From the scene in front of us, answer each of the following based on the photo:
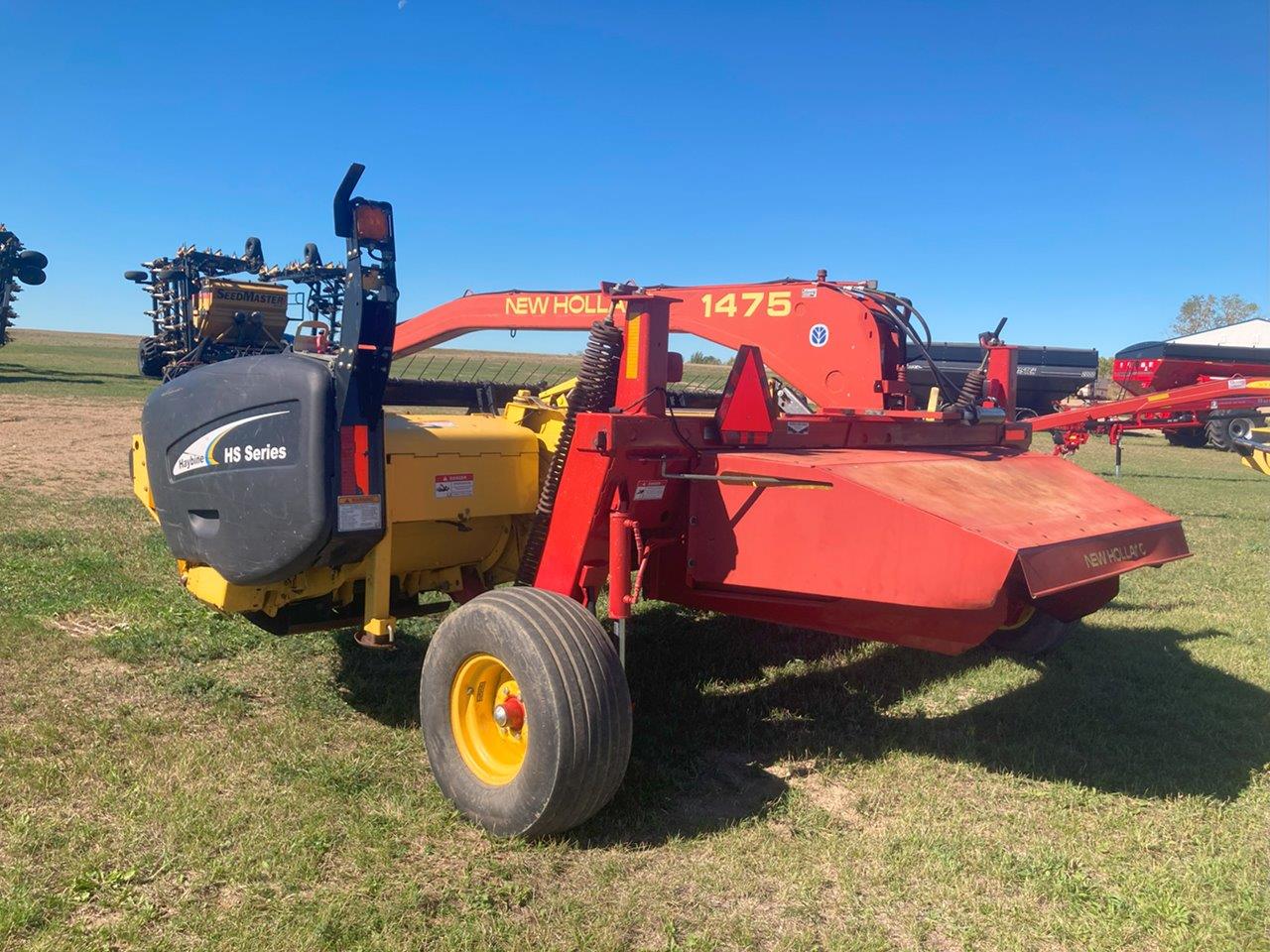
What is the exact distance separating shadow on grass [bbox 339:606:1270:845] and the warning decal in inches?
43.4

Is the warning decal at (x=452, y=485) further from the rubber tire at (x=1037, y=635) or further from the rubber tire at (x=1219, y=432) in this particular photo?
the rubber tire at (x=1219, y=432)

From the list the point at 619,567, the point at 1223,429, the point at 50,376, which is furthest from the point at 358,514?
the point at 50,376

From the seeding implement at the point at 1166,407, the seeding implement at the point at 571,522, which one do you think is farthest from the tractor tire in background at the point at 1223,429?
the seeding implement at the point at 571,522

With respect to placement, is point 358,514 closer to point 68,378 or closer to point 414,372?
point 414,372

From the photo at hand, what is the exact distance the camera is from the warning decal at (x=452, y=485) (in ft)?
13.4

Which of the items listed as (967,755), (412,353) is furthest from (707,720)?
(412,353)

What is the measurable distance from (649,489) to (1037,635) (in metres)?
2.79

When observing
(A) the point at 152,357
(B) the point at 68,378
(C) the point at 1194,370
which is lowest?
(B) the point at 68,378

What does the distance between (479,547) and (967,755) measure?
7.74 feet

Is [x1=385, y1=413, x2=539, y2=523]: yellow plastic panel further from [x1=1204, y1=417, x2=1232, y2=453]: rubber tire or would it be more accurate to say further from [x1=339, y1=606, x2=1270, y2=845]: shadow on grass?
[x1=1204, y1=417, x2=1232, y2=453]: rubber tire

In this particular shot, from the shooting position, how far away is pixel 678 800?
366 centimetres

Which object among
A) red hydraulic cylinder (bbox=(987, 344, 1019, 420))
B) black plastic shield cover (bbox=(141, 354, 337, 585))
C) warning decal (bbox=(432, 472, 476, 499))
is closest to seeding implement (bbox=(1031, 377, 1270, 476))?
red hydraulic cylinder (bbox=(987, 344, 1019, 420))

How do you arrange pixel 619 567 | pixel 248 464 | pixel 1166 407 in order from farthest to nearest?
1. pixel 1166 407
2. pixel 248 464
3. pixel 619 567

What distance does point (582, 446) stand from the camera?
3707 mm
